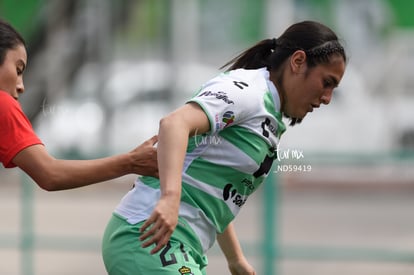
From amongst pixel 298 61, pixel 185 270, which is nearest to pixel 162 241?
pixel 185 270

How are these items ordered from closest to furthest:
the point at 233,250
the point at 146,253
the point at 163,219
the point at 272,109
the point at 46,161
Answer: the point at 163,219
the point at 46,161
the point at 146,253
the point at 272,109
the point at 233,250

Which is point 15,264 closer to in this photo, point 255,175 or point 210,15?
point 255,175

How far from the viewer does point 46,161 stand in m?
3.04

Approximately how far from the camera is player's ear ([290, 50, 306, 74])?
129 inches

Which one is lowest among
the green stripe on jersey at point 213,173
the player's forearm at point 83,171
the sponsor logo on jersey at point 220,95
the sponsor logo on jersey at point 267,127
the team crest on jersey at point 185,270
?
the team crest on jersey at point 185,270

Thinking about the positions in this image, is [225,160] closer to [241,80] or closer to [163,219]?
[241,80]

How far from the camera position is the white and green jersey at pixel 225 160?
3.17 meters

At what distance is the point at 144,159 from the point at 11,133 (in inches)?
16.8

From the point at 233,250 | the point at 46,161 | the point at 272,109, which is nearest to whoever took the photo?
the point at 46,161

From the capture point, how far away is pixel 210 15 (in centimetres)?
1522

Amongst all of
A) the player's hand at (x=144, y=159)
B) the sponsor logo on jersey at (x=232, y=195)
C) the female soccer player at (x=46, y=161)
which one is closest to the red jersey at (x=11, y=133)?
the female soccer player at (x=46, y=161)

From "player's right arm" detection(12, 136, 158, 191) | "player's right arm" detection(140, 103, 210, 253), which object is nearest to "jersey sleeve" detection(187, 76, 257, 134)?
"player's right arm" detection(140, 103, 210, 253)

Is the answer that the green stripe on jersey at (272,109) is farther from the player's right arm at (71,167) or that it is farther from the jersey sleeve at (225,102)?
the player's right arm at (71,167)

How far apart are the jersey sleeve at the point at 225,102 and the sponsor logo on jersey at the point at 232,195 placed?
235 millimetres
